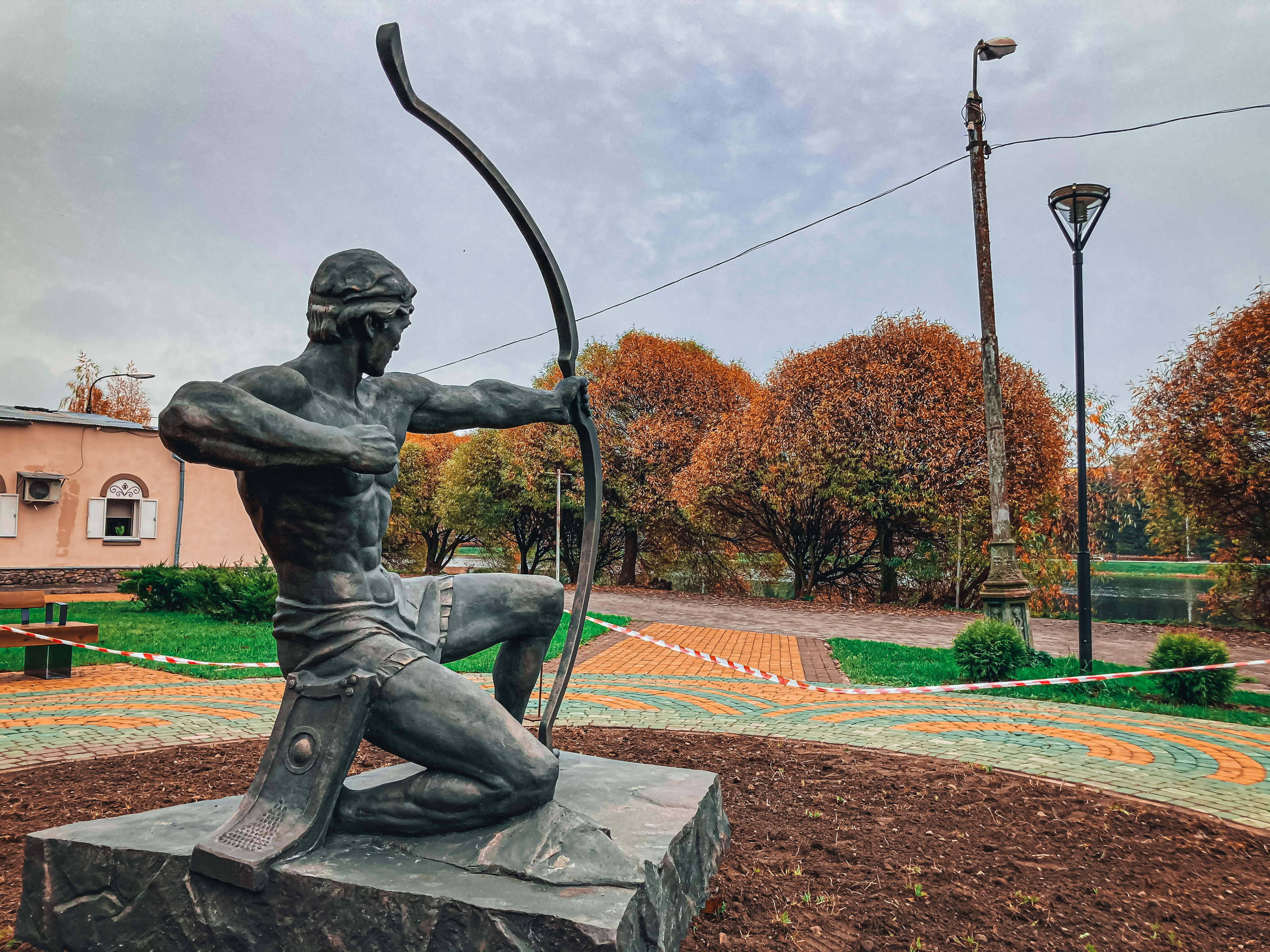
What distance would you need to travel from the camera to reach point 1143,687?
8.52 metres

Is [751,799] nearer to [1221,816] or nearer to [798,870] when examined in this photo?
[798,870]

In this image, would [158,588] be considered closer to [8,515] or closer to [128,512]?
[8,515]

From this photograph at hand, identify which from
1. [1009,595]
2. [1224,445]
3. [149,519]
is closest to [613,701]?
[1009,595]

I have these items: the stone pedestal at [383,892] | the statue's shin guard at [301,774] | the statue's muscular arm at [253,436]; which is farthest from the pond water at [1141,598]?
the statue's muscular arm at [253,436]

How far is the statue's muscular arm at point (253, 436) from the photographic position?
7.23 feet

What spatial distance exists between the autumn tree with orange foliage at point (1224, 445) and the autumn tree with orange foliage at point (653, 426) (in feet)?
33.8

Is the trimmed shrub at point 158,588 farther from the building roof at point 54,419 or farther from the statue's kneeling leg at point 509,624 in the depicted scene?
the statue's kneeling leg at point 509,624

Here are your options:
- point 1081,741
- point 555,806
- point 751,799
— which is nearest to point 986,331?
point 1081,741

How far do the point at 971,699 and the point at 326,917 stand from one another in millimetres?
7200

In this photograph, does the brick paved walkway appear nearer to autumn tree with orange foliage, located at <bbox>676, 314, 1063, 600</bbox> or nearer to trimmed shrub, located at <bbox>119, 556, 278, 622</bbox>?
trimmed shrub, located at <bbox>119, 556, 278, 622</bbox>

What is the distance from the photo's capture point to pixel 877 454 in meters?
18.2

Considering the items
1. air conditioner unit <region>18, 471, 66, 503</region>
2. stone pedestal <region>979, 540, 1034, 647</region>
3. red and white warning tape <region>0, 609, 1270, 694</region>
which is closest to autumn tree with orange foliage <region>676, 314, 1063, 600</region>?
stone pedestal <region>979, 540, 1034, 647</region>

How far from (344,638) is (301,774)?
16.3 inches

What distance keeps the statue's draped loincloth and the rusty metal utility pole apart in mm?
8657
